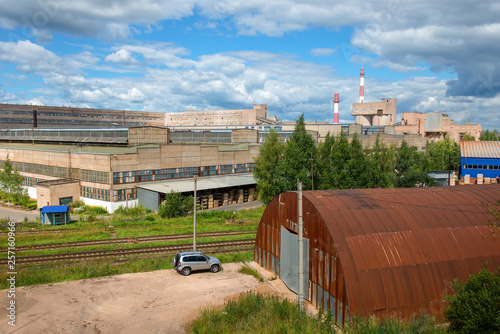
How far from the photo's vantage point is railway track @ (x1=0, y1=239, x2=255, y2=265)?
2243 centimetres

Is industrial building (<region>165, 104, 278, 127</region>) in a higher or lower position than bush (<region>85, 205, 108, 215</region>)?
higher

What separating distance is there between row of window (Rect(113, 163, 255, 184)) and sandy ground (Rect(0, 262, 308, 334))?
981 inches

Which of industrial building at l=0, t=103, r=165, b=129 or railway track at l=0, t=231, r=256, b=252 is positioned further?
industrial building at l=0, t=103, r=165, b=129

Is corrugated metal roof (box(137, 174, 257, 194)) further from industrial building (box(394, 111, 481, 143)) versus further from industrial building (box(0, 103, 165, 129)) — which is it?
industrial building (box(394, 111, 481, 143))

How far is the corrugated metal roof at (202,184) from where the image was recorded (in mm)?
42625

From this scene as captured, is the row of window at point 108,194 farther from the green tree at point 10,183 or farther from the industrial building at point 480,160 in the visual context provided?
the industrial building at point 480,160

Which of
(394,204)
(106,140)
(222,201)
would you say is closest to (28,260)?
(394,204)

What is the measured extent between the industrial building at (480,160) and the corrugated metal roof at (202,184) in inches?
1306

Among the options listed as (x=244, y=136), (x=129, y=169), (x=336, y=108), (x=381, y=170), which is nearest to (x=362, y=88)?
(x=336, y=108)

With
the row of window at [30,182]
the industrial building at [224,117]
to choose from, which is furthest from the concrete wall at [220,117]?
the row of window at [30,182]

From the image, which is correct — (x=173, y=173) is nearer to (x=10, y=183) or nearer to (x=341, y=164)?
(x=10, y=183)

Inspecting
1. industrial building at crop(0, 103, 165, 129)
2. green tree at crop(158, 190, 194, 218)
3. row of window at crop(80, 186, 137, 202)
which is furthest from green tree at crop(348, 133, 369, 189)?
industrial building at crop(0, 103, 165, 129)

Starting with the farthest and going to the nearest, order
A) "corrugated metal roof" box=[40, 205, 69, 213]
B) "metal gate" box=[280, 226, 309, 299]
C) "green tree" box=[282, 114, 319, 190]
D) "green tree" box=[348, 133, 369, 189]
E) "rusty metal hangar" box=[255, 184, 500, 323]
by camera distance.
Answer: "green tree" box=[348, 133, 369, 189] → "green tree" box=[282, 114, 319, 190] → "corrugated metal roof" box=[40, 205, 69, 213] → "metal gate" box=[280, 226, 309, 299] → "rusty metal hangar" box=[255, 184, 500, 323]

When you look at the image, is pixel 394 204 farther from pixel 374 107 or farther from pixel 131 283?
pixel 374 107
